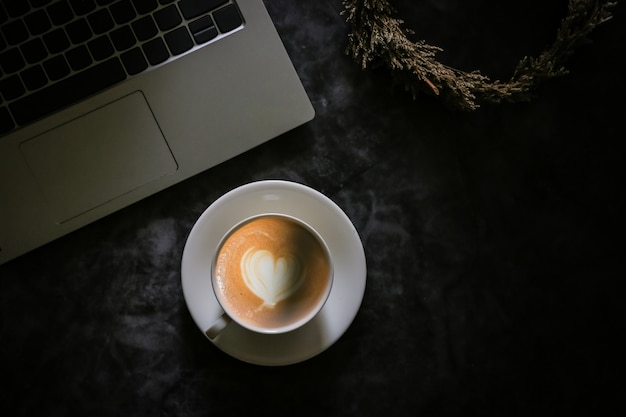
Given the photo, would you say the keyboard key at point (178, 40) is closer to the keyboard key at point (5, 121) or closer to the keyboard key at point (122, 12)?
the keyboard key at point (122, 12)

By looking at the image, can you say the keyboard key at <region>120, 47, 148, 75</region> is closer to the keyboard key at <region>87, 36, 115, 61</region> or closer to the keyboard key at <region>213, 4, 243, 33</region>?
the keyboard key at <region>87, 36, 115, 61</region>

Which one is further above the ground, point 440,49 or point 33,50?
point 33,50

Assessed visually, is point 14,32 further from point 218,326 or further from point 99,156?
point 218,326

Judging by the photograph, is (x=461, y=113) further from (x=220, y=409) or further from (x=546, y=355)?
(x=220, y=409)

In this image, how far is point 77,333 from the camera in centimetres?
112

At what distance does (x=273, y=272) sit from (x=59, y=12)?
1.77 ft

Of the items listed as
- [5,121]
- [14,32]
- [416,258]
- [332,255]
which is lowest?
[416,258]

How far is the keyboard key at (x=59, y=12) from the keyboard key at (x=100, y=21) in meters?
0.03

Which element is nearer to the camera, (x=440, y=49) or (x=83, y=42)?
(x=83, y=42)

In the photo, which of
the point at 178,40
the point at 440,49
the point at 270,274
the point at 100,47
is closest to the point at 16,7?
the point at 100,47

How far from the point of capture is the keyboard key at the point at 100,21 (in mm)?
963

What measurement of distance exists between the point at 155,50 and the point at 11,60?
0.73 feet

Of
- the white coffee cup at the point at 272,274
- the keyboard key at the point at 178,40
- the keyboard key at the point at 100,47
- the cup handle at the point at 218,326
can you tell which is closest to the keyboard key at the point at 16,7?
the keyboard key at the point at 100,47

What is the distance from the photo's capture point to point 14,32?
0.95 metres
